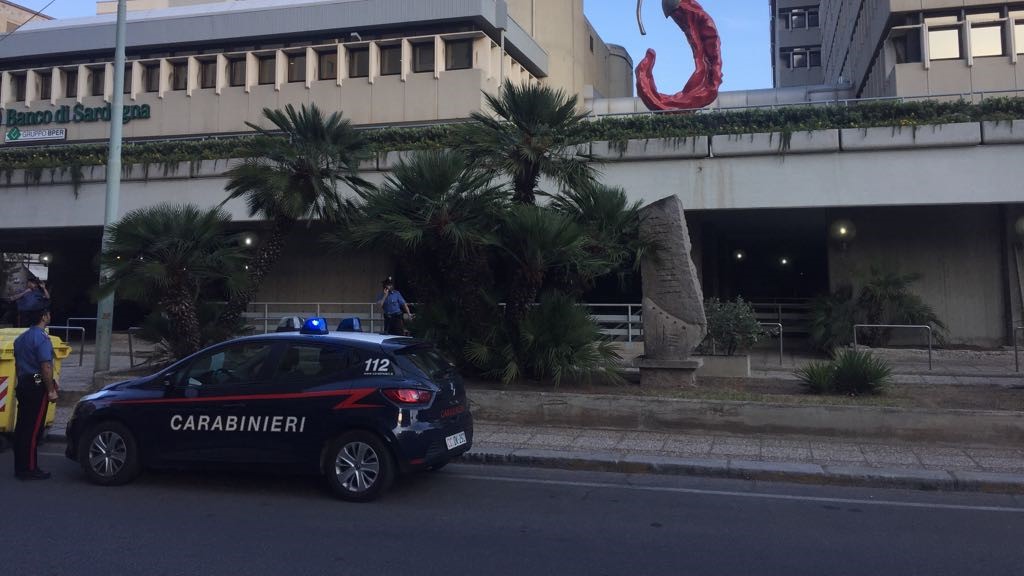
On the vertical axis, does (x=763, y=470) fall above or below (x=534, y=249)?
below

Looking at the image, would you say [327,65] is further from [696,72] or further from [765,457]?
[765,457]

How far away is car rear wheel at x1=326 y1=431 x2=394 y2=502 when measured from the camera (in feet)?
22.4

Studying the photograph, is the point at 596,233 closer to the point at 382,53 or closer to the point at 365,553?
the point at 365,553

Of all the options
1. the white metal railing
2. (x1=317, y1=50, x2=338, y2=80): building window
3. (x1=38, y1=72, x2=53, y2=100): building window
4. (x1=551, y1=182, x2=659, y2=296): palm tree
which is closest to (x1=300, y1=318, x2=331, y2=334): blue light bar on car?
(x1=551, y1=182, x2=659, y2=296): palm tree

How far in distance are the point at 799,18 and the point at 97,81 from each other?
167 feet

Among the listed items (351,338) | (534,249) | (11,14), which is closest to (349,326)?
(351,338)

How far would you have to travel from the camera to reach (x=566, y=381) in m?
11.8

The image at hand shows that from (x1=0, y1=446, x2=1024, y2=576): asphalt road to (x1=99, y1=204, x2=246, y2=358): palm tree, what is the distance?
464cm

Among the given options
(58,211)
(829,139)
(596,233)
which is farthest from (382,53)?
(596,233)

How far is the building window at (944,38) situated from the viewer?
74.2ft

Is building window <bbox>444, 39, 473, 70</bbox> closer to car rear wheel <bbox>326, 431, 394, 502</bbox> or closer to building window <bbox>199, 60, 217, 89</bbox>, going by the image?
building window <bbox>199, 60, 217, 89</bbox>

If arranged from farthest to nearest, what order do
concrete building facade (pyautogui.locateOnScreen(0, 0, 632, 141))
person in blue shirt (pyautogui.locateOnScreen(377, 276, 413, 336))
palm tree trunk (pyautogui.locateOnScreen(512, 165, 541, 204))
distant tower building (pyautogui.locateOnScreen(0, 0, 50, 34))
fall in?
distant tower building (pyautogui.locateOnScreen(0, 0, 50, 34)), concrete building facade (pyautogui.locateOnScreen(0, 0, 632, 141)), person in blue shirt (pyautogui.locateOnScreen(377, 276, 413, 336)), palm tree trunk (pyautogui.locateOnScreen(512, 165, 541, 204))

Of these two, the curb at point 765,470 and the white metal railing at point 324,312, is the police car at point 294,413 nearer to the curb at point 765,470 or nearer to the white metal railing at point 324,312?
the curb at point 765,470

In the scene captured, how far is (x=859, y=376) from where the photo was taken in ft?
35.0
